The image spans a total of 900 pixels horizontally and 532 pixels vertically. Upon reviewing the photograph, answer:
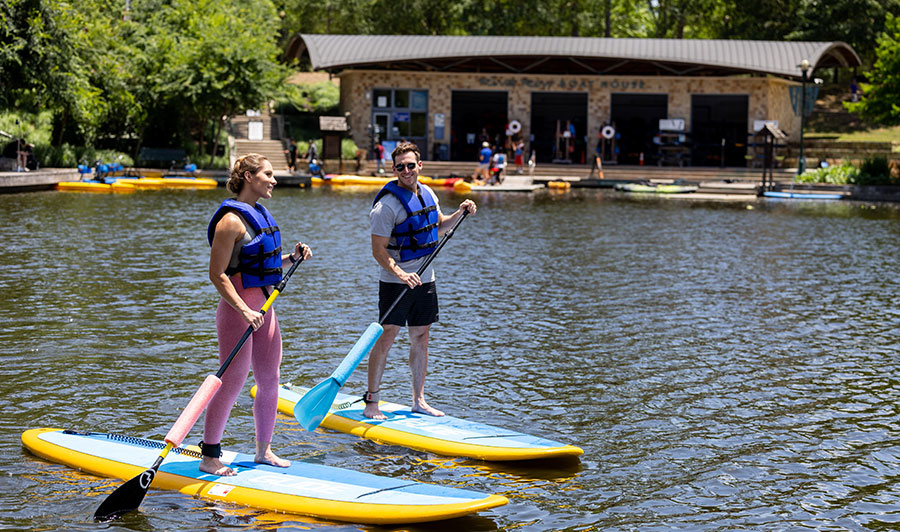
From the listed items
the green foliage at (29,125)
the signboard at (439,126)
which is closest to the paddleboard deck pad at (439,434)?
the green foliage at (29,125)

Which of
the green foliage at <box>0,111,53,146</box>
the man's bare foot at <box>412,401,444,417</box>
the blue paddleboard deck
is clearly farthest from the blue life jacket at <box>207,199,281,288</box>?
the blue paddleboard deck

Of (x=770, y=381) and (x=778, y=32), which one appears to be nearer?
(x=770, y=381)

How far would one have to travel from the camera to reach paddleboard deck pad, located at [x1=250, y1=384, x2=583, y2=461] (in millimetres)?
7613

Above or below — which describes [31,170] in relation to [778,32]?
below

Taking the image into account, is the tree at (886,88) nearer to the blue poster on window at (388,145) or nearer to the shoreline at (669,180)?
the shoreline at (669,180)

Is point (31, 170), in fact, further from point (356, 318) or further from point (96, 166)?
point (356, 318)

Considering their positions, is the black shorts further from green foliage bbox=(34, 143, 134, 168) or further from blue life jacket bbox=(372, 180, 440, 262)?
green foliage bbox=(34, 143, 134, 168)

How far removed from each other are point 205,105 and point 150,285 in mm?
28742

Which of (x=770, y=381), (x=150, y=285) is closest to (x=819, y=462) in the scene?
(x=770, y=381)

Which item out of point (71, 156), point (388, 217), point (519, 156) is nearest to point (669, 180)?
point (519, 156)

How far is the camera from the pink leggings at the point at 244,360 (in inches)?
261

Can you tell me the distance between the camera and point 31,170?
35.6 metres

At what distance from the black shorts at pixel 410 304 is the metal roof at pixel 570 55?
41172 millimetres

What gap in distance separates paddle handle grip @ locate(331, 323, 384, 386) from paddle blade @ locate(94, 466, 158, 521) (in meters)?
1.50
